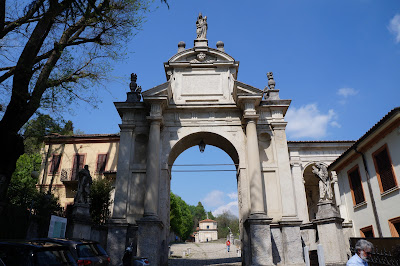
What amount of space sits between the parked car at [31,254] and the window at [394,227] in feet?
46.3

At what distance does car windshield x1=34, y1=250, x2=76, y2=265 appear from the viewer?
6.06 m

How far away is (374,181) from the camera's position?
610 inches

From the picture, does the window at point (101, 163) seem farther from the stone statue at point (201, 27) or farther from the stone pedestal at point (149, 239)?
the stone statue at point (201, 27)

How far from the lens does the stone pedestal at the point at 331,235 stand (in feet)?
41.5

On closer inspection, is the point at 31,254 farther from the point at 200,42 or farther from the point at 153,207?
the point at 200,42

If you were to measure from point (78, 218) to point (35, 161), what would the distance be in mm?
28155

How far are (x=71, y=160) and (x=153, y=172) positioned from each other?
49.4 ft

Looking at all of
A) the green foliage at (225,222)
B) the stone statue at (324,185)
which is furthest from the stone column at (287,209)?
the green foliage at (225,222)

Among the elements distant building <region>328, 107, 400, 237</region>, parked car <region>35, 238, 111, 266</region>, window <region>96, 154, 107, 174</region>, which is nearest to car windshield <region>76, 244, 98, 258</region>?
parked car <region>35, 238, 111, 266</region>

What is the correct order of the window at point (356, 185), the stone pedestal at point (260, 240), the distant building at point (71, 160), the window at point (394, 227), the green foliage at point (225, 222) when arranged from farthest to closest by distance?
the green foliage at point (225, 222) < the distant building at point (71, 160) < the window at point (356, 185) < the window at point (394, 227) < the stone pedestal at point (260, 240)

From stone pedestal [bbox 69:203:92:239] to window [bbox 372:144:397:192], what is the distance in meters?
14.4

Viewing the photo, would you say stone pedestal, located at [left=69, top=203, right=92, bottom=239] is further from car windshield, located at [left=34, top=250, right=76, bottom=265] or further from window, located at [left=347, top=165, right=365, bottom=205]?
window, located at [left=347, top=165, right=365, bottom=205]

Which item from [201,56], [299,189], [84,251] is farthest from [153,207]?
[299,189]

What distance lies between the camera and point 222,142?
58.1 feet
